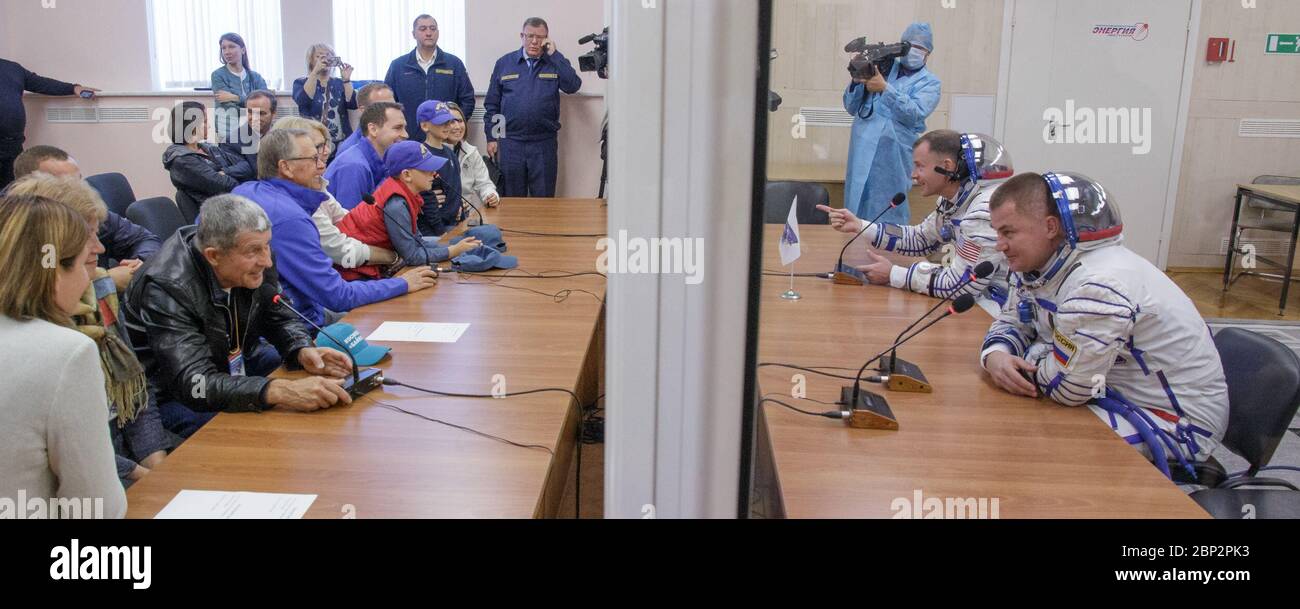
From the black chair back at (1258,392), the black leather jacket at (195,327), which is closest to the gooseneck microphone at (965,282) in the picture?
the black chair back at (1258,392)

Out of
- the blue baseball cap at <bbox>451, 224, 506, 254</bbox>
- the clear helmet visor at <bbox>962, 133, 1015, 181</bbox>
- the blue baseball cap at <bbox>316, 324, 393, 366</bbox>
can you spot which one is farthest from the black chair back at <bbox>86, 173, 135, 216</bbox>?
the clear helmet visor at <bbox>962, 133, 1015, 181</bbox>

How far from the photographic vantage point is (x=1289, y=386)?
78.9 inches

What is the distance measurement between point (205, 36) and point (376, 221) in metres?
4.55

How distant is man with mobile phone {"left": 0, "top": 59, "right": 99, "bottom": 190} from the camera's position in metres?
6.59

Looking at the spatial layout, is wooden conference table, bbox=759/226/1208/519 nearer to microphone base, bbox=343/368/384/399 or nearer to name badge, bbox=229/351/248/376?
microphone base, bbox=343/368/384/399

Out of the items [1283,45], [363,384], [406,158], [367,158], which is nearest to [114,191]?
[367,158]

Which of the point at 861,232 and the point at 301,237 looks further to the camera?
the point at 861,232

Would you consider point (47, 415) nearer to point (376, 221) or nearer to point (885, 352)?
point (885, 352)

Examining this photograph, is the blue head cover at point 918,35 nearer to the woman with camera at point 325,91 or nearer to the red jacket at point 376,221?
the red jacket at point 376,221

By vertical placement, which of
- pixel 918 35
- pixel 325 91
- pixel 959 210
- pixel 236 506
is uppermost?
pixel 918 35

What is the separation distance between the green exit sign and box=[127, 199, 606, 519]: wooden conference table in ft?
17.8

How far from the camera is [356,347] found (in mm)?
2246
